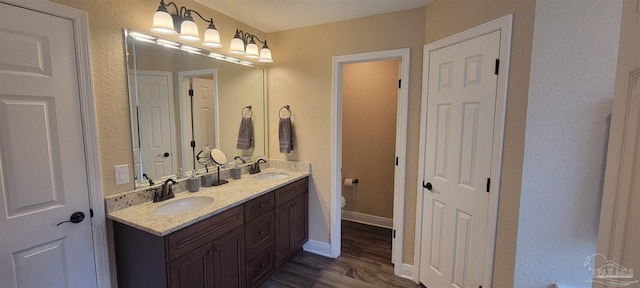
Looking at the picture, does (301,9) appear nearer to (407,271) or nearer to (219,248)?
(219,248)

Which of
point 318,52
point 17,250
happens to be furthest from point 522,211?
point 17,250

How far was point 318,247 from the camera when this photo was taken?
2893mm

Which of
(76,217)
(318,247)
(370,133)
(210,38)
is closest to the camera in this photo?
(76,217)

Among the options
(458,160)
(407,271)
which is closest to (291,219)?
(407,271)

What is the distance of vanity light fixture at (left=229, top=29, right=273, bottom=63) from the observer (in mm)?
2391

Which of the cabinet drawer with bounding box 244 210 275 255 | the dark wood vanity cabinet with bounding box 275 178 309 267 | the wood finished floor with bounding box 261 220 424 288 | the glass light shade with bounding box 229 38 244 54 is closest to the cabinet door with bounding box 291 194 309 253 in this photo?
the dark wood vanity cabinet with bounding box 275 178 309 267

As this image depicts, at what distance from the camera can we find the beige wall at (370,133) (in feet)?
11.3

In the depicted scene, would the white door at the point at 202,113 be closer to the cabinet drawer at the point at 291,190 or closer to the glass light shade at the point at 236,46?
the glass light shade at the point at 236,46

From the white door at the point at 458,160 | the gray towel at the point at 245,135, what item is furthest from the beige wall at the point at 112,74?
the white door at the point at 458,160

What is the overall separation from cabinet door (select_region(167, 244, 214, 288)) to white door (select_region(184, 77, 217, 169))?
2.73 feet

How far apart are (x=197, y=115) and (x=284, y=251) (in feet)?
4.94

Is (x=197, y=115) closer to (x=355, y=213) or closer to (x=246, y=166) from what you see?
(x=246, y=166)

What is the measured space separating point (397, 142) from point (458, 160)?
0.61m

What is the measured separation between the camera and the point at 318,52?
2.68 meters
